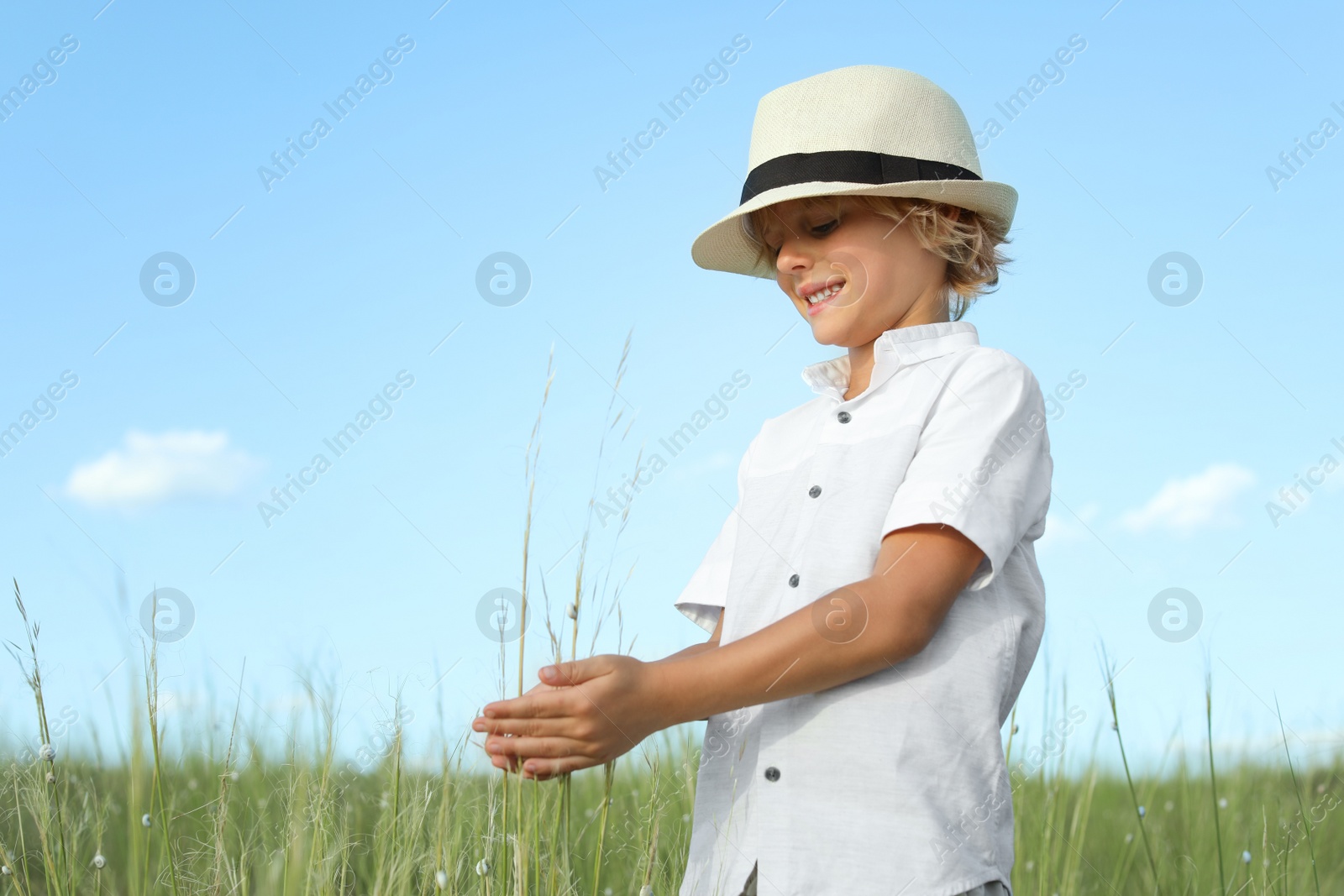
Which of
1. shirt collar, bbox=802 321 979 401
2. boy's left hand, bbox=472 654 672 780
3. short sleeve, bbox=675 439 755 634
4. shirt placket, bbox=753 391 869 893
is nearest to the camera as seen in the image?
boy's left hand, bbox=472 654 672 780

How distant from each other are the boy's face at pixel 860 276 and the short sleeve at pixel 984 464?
0.22 meters

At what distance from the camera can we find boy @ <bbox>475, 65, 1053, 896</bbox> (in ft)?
5.60

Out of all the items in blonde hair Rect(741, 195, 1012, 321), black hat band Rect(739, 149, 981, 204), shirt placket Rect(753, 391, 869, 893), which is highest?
black hat band Rect(739, 149, 981, 204)

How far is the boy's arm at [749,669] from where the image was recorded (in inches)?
66.5

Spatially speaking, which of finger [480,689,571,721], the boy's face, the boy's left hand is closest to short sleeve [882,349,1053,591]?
the boy's face

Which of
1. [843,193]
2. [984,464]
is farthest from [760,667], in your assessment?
[843,193]

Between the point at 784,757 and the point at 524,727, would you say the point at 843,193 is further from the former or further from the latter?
the point at 524,727

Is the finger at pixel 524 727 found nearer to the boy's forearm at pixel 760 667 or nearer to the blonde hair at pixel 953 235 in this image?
the boy's forearm at pixel 760 667

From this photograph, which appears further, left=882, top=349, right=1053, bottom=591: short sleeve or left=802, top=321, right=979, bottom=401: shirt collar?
left=802, top=321, right=979, bottom=401: shirt collar

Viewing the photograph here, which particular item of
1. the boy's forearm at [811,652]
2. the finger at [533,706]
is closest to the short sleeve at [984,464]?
the boy's forearm at [811,652]

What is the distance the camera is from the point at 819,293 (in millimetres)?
2207

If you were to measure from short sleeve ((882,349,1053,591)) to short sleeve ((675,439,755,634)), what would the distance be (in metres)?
0.54

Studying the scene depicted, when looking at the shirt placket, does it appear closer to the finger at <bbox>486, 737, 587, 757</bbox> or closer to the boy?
the boy

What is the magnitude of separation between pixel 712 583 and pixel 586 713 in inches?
26.8
